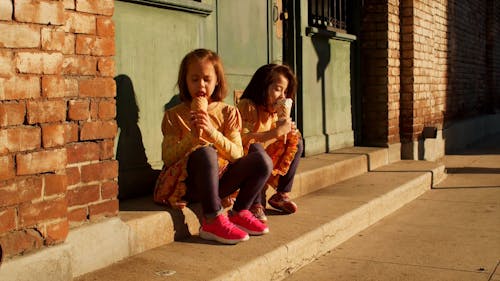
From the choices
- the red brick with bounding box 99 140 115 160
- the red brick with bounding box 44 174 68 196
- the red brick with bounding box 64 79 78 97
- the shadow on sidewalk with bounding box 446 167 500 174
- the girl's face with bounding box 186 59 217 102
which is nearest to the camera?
the red brick with bounding box 44 174 68 196

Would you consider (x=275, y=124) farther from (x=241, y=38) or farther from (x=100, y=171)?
(x=100, y=171)

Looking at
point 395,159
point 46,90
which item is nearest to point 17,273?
point 46,90

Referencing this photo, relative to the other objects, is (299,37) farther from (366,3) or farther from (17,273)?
(17,273)

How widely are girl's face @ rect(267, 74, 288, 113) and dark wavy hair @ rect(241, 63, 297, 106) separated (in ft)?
0.07

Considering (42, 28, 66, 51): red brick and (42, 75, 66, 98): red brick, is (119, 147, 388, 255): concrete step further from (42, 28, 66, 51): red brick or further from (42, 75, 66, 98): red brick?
(42, 28, 66, 51): red brick

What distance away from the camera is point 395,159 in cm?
753

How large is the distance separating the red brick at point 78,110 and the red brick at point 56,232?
20.0 inches

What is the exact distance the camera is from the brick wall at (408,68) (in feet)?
24.3

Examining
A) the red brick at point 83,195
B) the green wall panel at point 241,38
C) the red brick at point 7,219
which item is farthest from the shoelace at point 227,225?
the green wall panel at point 241,38

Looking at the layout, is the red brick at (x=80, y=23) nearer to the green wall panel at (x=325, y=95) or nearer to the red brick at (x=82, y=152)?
the red brick at (x=82, y=152)

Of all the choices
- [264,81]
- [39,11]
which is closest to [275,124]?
[264,81]

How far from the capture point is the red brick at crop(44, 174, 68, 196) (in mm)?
2740

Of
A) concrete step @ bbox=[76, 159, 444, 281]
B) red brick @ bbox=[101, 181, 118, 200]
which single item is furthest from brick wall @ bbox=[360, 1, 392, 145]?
red brick @ bbox=[101, 181, 118, 200]

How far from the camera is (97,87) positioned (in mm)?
3223
